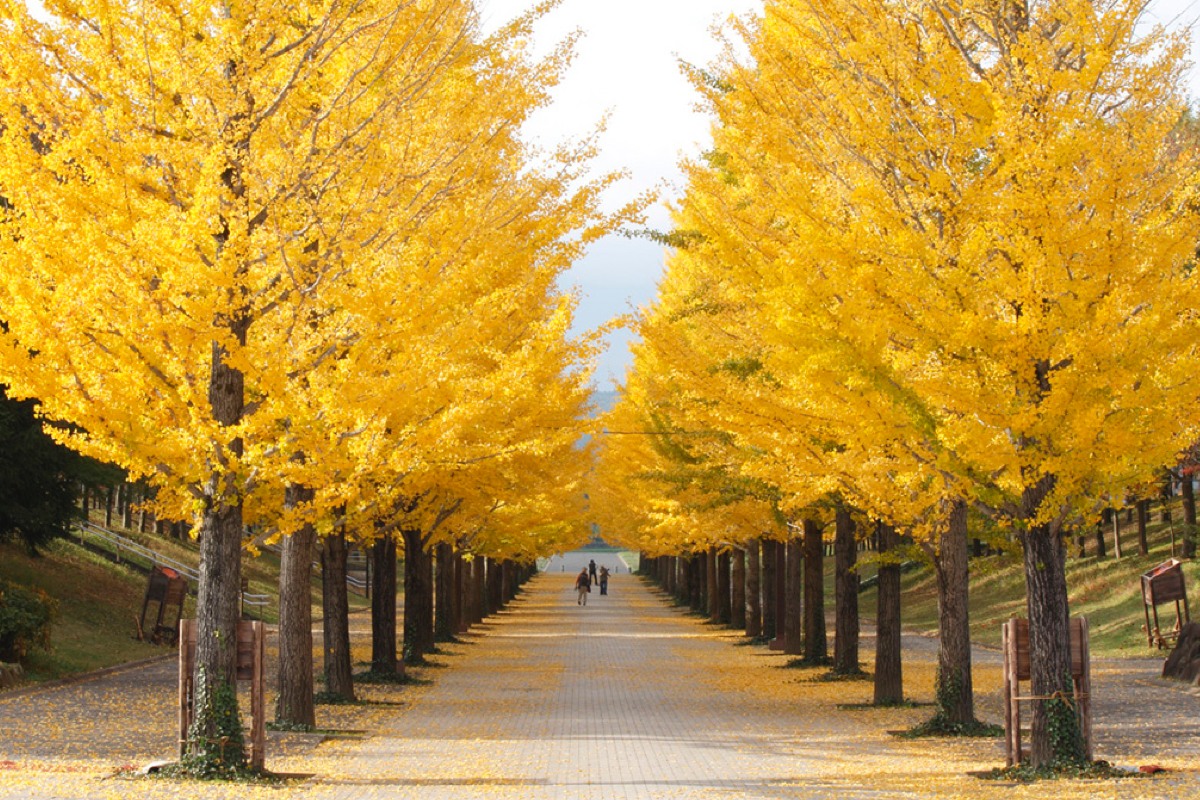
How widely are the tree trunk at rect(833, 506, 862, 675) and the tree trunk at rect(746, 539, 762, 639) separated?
931 centimetres

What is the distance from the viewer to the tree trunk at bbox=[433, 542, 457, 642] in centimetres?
2814

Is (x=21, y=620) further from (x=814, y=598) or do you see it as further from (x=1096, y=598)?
(x=1096, y=598)

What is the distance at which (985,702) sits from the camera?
15.9 meters

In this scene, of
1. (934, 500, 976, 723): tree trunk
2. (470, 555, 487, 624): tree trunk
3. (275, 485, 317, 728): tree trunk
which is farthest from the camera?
(470, 555, 487, 624): tree trunk

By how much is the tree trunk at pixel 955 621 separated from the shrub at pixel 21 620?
1307 cm

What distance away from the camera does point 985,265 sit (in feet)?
31.3

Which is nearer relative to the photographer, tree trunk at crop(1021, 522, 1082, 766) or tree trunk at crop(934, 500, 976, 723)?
tree trunk at crop(1021, 522, 1082, 766)

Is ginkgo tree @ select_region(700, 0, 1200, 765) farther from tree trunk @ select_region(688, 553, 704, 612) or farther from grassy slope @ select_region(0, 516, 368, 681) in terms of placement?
tree trunk @ select_region(688, 553, 704, 612)

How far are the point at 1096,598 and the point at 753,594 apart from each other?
31.8ft

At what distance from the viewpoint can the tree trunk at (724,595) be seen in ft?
118

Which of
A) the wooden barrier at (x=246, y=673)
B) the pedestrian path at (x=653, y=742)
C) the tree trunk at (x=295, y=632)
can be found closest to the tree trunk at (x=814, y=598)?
the pedestrian path at (x=653, y=742)

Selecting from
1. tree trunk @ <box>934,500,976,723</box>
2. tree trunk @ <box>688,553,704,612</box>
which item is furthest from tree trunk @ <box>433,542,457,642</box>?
tree trunk @ <box>934,500,976,723</box>

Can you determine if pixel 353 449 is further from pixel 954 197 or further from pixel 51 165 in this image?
pixel 954 197

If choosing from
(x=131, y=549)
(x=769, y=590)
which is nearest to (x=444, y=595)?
(x=769, y=590)
